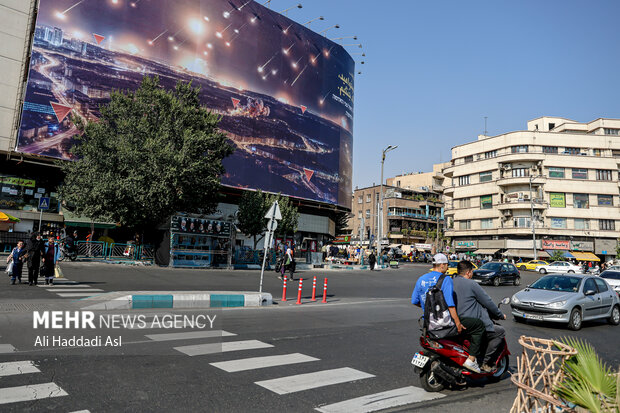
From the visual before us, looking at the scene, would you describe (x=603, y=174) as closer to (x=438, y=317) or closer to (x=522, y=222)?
(x=522, y=222)

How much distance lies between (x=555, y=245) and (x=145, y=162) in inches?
2270

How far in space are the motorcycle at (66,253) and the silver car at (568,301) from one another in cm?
2245

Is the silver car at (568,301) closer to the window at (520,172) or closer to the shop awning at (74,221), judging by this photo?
the shop awning at (74,221)

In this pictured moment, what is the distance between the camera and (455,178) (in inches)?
2928

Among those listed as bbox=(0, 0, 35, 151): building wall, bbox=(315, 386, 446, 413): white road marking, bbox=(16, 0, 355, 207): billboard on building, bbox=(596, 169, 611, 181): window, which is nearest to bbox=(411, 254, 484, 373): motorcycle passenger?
bbox=(315, 386, 446, 413): white road marking

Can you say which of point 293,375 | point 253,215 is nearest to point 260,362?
point 293,375

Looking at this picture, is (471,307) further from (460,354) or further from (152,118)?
(152,118)

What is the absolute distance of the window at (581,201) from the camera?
62031mm

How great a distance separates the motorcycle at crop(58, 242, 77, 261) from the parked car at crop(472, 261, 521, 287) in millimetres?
23311

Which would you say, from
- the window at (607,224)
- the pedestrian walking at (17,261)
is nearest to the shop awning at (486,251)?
the window at (607,224)

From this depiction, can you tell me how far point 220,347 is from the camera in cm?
682

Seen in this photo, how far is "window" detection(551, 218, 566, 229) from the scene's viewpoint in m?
61.3

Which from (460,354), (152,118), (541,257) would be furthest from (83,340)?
(541,257)

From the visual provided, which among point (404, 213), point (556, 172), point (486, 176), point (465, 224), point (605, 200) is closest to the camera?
point (605, 200)
